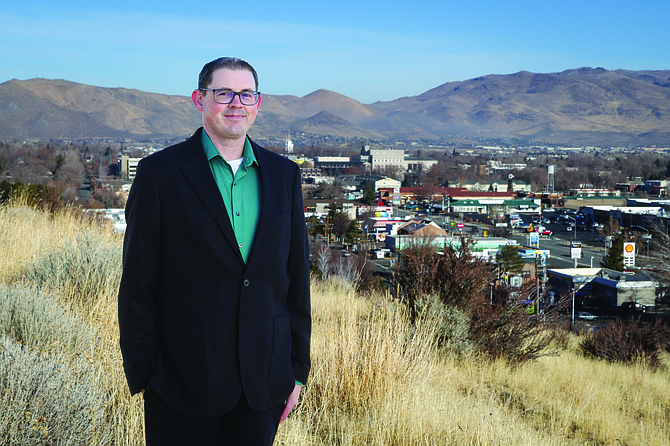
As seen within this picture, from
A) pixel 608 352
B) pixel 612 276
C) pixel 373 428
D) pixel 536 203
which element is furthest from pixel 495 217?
pixel 373 428

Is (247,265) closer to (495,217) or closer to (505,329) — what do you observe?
(505,329)

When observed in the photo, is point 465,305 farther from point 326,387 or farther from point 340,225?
point 340,225

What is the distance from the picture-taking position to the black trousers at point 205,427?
1560mm

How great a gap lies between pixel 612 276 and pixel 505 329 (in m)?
19.3

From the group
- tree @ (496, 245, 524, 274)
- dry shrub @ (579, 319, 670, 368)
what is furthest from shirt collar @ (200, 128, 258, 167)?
tree @ (496, 245, 524, 274)

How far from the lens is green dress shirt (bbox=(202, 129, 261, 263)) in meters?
1.58

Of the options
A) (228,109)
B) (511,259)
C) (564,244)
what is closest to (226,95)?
(228,109)

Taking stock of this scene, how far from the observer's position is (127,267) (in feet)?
5.08

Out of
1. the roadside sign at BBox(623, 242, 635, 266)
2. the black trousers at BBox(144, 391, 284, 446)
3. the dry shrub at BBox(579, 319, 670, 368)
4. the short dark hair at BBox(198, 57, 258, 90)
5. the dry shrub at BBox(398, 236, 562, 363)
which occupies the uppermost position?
the short dark hair at BBox(198, 57, 258, 90)

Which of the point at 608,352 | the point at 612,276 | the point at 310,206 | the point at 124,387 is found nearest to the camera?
the point at 124,387

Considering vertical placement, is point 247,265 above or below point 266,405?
above

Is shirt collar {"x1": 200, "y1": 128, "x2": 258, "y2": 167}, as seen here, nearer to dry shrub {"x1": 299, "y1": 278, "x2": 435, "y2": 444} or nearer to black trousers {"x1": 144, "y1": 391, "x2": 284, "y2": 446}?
black trousers {"x1": 144, "y1": 391, "x2": 284, "y2": 446}

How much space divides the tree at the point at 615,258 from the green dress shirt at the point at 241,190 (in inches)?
1091

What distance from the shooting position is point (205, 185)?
5.11 feet
